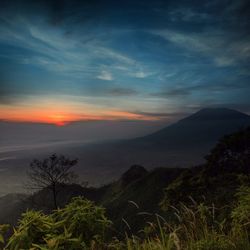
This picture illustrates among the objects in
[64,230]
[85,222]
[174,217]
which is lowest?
[174,217]

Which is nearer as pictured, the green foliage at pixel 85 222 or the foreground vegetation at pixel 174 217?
the foreground vegetation at pixel 174 217

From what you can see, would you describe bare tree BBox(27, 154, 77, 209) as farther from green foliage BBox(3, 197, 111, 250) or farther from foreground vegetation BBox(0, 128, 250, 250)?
green foliage BBox(3, 197, 111, 250)

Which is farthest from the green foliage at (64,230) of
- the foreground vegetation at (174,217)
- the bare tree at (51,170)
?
the bare tree at (51,170)

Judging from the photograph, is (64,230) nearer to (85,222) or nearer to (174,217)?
(85,222)

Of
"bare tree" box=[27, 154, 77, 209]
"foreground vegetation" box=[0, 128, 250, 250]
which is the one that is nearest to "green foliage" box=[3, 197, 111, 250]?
"foreground vegetation" box=[0, 128, 250, 250]

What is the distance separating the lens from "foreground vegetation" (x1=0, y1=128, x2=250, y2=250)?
19.0 ft

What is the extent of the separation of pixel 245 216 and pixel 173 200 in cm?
1237

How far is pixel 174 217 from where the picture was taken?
24344mm

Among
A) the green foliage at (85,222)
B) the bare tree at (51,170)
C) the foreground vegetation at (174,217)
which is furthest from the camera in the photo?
the bare tree at (51,170)

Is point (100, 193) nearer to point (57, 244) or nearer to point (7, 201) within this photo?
point (7, 201)

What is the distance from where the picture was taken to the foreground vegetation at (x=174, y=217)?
5801mm

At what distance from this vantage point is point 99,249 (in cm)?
648

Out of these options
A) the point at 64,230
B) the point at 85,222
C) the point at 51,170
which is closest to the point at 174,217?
the point at 85,222

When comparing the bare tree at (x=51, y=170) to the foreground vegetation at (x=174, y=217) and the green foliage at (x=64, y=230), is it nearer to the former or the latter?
the foreground vegetation at (x=174, y=217)
